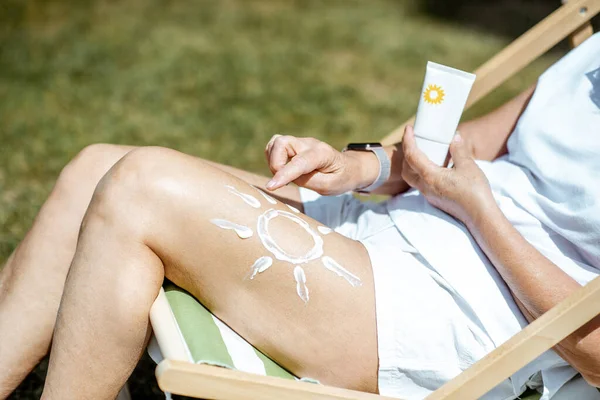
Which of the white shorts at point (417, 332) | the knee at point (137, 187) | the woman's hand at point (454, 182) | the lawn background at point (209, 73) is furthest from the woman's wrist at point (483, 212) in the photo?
the lawn background at point (209, 73)

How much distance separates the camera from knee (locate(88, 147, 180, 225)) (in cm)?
143

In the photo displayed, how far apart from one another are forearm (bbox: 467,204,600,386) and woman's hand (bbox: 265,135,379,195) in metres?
0.41

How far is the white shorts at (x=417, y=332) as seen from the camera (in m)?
1.52

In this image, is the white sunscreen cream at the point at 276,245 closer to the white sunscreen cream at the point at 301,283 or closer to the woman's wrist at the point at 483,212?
the white sunscreen cream at the point at 301,283

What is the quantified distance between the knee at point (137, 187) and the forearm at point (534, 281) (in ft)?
2.34

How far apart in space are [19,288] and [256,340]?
627 mm

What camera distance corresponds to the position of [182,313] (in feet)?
4.81

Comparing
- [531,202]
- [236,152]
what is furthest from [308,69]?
[531,202]

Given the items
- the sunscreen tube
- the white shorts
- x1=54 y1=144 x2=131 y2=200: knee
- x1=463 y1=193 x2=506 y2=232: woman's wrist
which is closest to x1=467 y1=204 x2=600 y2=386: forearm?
x1=463 y1=193 x2=506 y2=232: woman's wrist

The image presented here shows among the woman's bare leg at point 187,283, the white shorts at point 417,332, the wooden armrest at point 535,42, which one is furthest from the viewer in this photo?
the wooden armrest at point 535,42

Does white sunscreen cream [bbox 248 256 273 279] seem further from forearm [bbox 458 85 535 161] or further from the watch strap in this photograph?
forearm [bbox 458 85 535 161]

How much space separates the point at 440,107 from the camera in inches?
67.2

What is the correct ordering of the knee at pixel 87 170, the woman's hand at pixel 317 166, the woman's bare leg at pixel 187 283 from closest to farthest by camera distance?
the woman's bare leg at pixel 187 283 < the woman's hand at pixel 317 166 < the knee at pixel 87 170

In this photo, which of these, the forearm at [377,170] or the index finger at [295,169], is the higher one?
the index finger at [295,169]
